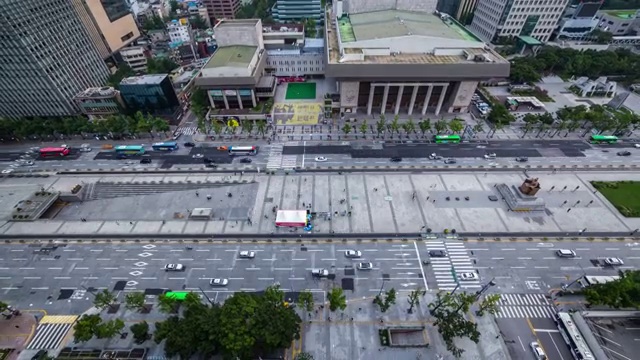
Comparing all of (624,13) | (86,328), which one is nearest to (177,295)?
(86,328)

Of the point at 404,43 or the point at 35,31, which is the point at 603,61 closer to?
the point at 404,43

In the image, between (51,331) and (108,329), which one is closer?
(108,329)

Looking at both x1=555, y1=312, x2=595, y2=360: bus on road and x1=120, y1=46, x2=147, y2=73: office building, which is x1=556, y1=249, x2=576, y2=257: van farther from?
x1=120, y1=46, x2=147, y2=73: office building

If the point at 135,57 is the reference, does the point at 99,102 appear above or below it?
below

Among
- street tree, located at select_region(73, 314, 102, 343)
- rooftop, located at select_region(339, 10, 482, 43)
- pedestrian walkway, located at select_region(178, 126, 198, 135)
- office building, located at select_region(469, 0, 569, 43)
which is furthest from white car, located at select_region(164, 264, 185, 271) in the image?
office building, located at select_region(469, 0, 569, 43)

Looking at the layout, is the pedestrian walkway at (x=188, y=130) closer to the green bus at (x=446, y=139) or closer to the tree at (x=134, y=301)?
the tree at (x=134, y=301)

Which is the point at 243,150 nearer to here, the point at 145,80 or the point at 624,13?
the point at 145,80
